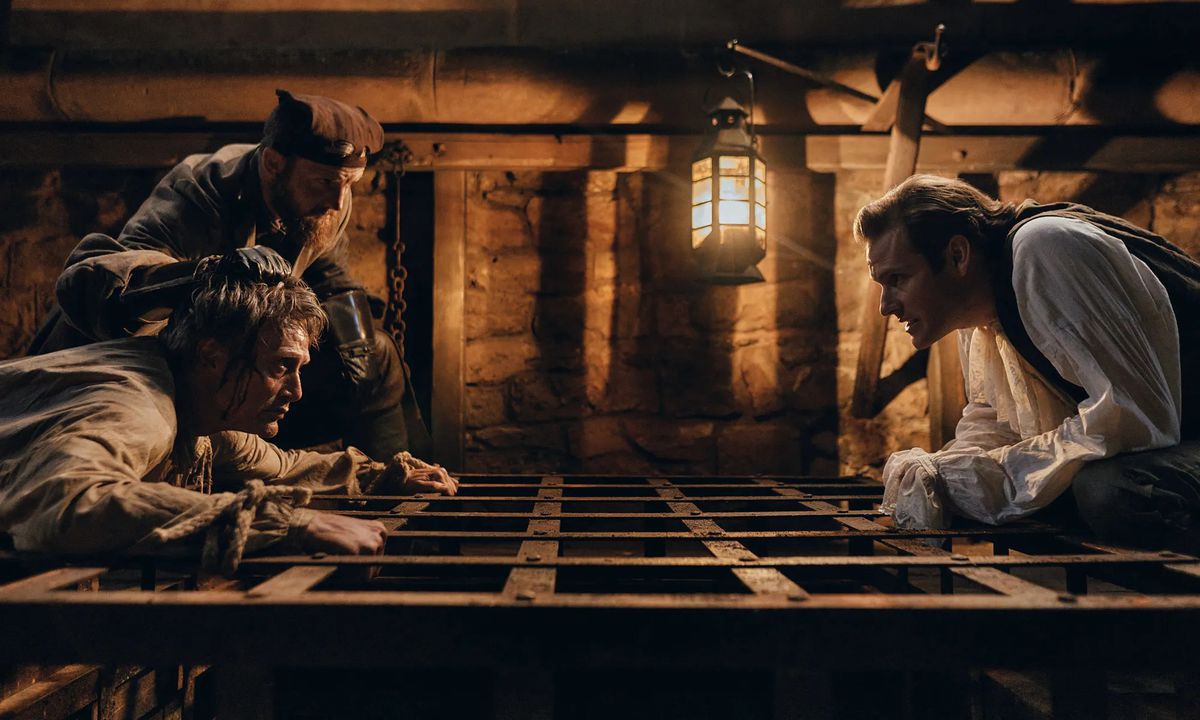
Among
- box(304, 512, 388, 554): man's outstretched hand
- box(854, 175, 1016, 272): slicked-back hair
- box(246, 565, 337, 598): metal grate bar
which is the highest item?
box(854, 175, 1016, 272): slicked-back hair

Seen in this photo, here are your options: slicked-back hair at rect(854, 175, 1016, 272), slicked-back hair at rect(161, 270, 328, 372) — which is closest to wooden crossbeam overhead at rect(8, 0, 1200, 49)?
slicked-back hair at rect(854, 175, 1016, 272)

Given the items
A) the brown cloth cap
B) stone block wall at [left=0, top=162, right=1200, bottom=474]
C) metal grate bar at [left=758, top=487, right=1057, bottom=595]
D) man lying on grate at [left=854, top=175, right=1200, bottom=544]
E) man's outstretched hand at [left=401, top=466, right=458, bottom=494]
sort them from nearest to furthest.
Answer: metal grate bar at [left=758, top=487, right=1057, bottom=595], man lying on grate at [left=854, top=175, right=1200, bottom=544], man's outstretched hand at [left=401, top=466, right=458, bottom=494], the brown cloth cap, stone block wall at [left=0, top=162, right=1200, bottom=474]

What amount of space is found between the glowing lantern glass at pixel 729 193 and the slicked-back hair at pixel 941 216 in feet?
3.75

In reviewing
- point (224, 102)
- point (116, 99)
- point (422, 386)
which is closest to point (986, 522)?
point (422, 386)

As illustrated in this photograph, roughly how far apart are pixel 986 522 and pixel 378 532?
1.56m

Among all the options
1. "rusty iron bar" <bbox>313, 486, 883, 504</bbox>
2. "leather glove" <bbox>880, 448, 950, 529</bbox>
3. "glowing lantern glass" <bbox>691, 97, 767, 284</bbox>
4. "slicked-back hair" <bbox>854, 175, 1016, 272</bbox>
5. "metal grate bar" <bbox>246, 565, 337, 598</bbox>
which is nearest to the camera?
"metal grate bar" <bbox>246, 565, 337, 598</bbox>

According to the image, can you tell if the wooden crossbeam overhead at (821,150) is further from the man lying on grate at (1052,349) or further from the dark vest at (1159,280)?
the dark vest at (1159,280)

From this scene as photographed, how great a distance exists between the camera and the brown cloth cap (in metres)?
2.90

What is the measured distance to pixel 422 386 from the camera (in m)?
4.07

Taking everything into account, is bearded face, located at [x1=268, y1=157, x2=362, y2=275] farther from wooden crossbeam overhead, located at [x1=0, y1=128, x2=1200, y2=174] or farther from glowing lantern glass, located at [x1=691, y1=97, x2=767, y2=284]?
glowing lantern glass, located at [x1=691, y1=97, x2=767, y2=284]

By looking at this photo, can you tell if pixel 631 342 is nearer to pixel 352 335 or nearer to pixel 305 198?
pixel 352 335

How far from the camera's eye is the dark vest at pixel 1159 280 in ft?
6.67

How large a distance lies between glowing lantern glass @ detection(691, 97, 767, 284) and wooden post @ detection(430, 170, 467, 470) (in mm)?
1329

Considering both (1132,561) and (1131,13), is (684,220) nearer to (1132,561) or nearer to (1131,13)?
(1131,13)
